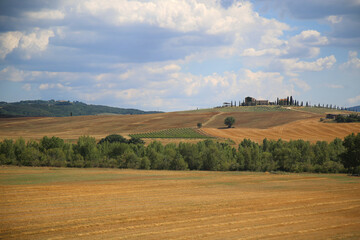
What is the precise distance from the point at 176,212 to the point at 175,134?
4127 inches

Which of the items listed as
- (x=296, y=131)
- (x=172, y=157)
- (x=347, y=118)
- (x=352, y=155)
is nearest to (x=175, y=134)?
(x=296, y=131)

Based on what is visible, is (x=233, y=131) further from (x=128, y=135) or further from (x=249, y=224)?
(x=249, y=224)

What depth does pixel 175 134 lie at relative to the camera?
135 meters

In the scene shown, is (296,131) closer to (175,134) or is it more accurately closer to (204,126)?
(204,126)

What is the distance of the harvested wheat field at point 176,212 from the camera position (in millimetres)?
23672

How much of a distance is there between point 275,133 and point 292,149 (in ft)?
140

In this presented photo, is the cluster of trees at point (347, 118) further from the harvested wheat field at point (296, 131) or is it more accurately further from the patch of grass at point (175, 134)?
the patch of grass at point (175, 134)

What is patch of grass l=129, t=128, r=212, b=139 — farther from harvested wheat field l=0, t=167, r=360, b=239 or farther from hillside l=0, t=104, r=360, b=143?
harvested wheat field l=0, t=167, r=360, b=239

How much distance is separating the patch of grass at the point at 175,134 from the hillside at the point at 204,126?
14.7 feet

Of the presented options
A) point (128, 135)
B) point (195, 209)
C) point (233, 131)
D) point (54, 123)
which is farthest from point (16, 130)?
point (195, 209)

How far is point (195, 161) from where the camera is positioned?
87.6 metres

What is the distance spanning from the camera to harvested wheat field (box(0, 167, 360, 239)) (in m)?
23.7

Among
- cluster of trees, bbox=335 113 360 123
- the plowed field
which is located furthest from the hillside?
cluster of trees, bbox=335 113 360 123

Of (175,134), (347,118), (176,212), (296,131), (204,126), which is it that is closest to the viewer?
(176,212)
